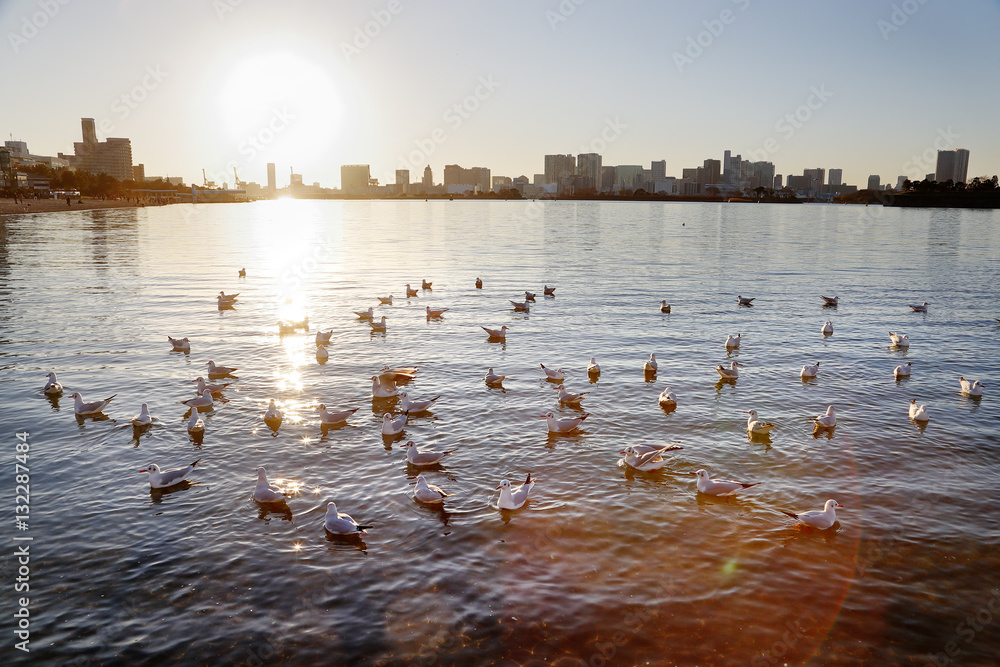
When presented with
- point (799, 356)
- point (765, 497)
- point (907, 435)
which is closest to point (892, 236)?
point (799, 356)

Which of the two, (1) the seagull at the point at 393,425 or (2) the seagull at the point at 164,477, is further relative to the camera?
(1) the seagull at the point at 393,425

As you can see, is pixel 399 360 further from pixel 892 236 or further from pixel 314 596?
pixel 892 236

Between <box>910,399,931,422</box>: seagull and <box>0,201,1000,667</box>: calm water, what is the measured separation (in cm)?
46

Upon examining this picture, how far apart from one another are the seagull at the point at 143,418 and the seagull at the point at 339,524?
32.6ft

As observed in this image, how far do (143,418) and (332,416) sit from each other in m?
6.27

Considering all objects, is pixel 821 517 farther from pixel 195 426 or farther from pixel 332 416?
pixel 195 426

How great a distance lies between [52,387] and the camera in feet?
74.9

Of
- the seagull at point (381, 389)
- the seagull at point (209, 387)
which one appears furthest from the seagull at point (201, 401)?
the seagull at point (381, 389)

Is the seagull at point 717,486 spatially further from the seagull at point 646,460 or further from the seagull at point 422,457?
the seagull at point 422,457

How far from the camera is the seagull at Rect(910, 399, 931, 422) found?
21.1m

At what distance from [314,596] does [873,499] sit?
14.3 meters

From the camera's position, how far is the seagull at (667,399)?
22.2 meters

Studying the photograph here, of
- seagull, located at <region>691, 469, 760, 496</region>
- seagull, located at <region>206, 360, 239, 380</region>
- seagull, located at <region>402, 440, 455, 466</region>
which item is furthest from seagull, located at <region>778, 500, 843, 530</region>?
seagull, located at <region>206, 360, 239, 380</region>

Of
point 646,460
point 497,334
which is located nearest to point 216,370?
point 497,334
